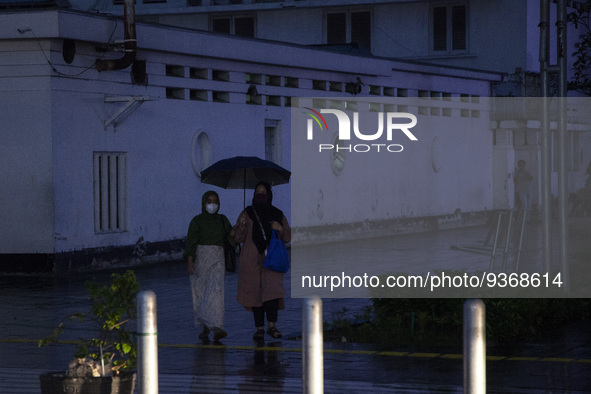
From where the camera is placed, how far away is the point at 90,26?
21.3 metres

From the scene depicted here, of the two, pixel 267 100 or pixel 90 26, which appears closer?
pixel 90 26

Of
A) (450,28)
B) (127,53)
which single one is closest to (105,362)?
(127,53)

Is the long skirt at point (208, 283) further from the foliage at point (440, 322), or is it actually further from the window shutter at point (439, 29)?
the window shutter at point (439, 29)

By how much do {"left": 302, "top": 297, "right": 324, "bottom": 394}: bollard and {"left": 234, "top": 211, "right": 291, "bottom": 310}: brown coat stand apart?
5.96m

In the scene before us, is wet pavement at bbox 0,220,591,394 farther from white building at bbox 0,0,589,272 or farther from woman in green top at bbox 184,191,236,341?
white building at bbox 0,0,589,272

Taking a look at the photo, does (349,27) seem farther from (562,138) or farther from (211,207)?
(211,207)

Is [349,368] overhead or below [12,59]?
below

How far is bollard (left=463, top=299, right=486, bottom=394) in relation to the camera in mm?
6660

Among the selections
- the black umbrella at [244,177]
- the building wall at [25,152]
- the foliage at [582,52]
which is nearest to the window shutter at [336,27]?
the building wall at [25,152]

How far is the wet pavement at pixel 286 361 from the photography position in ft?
32.4

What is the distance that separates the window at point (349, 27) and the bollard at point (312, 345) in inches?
1445

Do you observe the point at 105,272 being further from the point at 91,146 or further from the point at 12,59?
the point at 12,59

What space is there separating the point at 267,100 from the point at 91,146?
21.0ft

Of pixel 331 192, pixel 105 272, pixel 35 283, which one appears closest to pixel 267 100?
pixel 331 192
